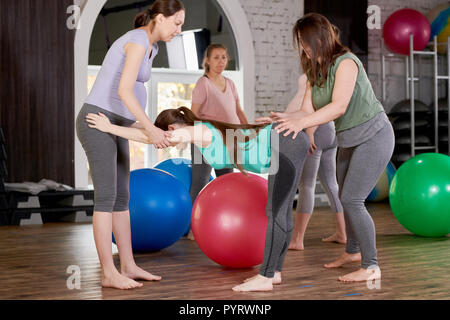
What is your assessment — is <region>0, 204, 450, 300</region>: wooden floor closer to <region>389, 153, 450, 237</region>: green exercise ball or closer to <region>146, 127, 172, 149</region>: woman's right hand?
<region>389, 153, 450, 237</region>: green exercise ball

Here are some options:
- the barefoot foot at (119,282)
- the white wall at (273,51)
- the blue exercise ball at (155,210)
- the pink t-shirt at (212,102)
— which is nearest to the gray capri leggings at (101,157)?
the barefoot foot at (119,282)

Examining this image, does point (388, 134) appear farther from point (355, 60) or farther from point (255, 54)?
point (255, 54)

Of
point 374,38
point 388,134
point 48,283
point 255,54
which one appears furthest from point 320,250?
point 374,38

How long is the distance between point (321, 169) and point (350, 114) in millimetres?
1288

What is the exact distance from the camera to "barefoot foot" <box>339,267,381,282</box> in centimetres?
304

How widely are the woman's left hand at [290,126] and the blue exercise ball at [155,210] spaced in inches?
52.6

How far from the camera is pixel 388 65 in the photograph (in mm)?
8852

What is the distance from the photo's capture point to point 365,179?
2986 mm

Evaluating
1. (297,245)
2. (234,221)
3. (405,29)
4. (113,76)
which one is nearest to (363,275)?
(234,221)

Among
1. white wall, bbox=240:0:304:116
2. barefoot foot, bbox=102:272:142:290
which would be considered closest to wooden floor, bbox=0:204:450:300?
barefoot foot, bbox=102:272:142:290

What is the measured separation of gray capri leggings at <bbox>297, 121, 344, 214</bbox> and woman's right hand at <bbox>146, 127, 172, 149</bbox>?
150 centimetres

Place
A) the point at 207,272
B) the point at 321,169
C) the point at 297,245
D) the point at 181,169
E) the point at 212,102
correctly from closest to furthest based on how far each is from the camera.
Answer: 1. the point at 207,272
2. the point at 297,245
3. the point at 321,169
4. the point at 212,102
5. the point at 181,169

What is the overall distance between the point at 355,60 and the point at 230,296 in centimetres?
124

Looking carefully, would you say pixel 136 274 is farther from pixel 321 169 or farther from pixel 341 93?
pixel 321 169
